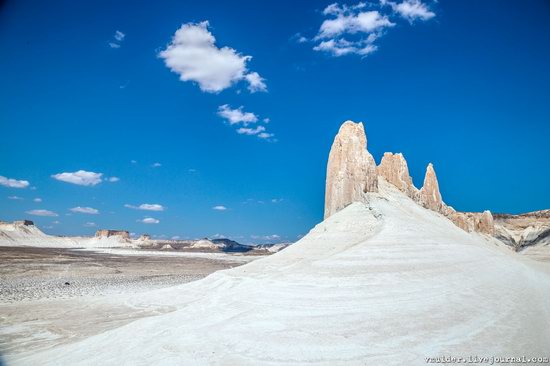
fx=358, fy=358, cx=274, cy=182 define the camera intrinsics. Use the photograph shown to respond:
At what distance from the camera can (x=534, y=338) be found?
871cm

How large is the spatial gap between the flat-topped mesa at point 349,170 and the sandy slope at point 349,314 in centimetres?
799

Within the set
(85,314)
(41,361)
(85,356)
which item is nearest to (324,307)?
(85,356)

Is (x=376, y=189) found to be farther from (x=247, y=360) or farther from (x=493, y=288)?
(x=247, y=360)

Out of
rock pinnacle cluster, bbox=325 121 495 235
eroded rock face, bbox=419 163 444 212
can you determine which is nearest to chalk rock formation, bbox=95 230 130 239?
eroded rock face, bbox=419 163 444 212

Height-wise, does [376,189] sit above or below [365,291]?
above

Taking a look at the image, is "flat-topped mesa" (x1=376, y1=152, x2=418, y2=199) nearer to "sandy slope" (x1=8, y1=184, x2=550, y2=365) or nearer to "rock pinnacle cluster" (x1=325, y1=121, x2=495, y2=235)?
"rock pinnacle cluster" (x1=325, y1=121, x2=495, y2=235)

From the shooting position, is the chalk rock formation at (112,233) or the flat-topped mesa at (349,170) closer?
the flat-topped mesa at (349,170)

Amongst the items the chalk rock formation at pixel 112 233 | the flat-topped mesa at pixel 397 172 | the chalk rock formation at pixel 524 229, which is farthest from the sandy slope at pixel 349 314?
the chalk rock formation at pixel 112 233

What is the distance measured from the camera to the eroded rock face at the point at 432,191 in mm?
44438

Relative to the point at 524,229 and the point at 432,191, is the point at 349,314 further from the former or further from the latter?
the point at 524,229

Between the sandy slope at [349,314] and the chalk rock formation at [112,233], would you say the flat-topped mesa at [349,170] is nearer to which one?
the sandy slope at [349,314]

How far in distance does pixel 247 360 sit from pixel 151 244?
164611mm

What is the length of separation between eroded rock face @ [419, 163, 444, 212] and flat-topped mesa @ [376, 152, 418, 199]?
598 cm

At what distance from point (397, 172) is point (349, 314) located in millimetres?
29517
